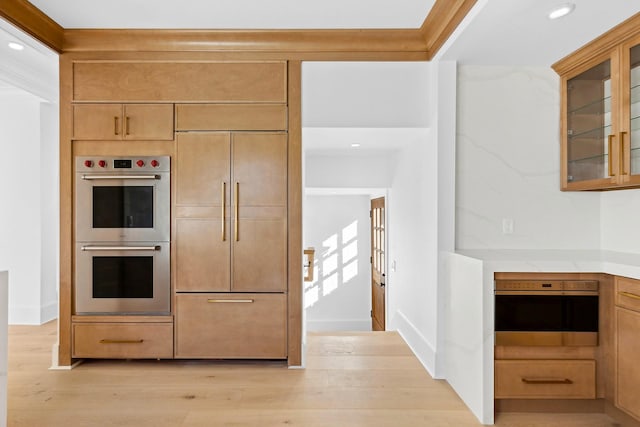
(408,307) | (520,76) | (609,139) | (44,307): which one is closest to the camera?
(609,139)

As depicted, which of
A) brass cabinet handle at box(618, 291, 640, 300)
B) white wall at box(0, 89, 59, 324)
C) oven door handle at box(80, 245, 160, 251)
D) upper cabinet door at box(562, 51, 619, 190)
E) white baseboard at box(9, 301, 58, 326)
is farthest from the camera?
white wall at box(0, 89, 59, 324)

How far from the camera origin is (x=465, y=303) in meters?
2.61

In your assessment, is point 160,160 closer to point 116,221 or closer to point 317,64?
point 116,221

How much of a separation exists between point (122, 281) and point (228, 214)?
0.96 m

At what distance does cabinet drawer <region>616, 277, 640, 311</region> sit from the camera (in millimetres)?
2170

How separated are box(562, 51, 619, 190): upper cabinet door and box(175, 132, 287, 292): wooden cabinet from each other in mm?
2071

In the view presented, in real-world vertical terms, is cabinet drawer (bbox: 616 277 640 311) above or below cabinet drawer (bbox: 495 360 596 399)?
above

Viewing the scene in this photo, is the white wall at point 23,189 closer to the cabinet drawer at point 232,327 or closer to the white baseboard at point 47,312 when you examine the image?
the white baseboard at point 47,312

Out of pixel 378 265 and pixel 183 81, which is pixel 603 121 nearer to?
pixel 183 81

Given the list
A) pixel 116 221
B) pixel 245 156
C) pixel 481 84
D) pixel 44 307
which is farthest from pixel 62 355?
pixel 481 84

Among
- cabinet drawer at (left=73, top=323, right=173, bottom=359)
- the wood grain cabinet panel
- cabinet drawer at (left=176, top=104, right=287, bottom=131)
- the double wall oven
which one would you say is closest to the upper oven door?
the double wall oven

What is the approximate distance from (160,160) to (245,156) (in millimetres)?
648

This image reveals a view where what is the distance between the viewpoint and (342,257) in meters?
7.46

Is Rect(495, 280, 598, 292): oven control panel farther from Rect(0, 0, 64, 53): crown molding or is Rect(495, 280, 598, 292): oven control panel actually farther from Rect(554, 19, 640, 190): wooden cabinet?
Rect(0, 0, 64, 53): crown molding
